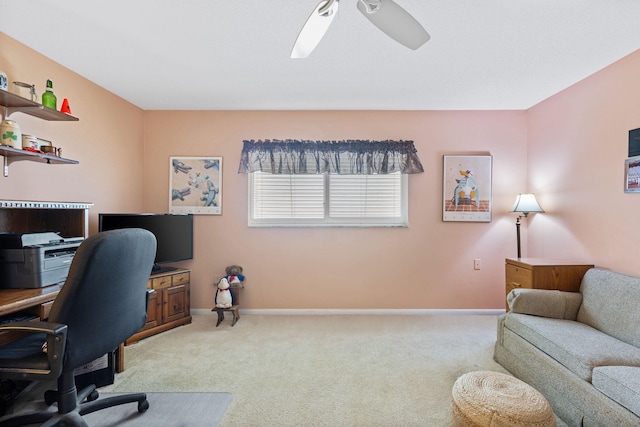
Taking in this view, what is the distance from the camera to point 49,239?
1860 millimetres

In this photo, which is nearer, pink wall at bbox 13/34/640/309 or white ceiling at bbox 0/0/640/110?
white ceiling at bbox 0/0/640/110

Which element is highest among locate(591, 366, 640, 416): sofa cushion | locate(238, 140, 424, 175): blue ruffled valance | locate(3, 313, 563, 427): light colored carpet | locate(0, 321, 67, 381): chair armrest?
locate(238, 140, 424, 175): blue ruffled valance

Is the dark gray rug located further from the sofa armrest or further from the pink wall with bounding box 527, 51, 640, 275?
the pink wall with bounding box 527, 51, 640, 275

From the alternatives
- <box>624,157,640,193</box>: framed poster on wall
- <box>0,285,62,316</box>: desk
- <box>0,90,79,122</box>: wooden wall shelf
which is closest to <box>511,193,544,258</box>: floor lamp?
<box>624,157,640,193</box>: framed poster on wall

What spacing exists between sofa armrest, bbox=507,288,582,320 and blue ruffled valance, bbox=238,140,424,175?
1660mm

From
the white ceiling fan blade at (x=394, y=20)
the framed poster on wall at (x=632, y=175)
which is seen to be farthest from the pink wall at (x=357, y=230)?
the white ceiling fan blade at (x=394, y=20)

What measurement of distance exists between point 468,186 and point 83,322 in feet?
11.6

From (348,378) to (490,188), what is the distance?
2.63 m

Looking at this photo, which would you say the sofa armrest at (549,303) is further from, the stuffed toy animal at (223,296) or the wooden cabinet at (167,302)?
the wooden cabinet at (167,302)

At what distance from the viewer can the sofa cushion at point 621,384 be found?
4.24ft

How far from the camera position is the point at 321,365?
2250mm

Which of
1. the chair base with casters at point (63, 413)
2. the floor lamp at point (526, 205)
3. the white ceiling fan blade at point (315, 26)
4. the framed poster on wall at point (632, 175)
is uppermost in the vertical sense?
the white ceiling fan blade at point (315, 26)

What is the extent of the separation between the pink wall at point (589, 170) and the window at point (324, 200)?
1.49 m

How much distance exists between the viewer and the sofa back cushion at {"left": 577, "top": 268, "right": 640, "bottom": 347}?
5.87 feet
